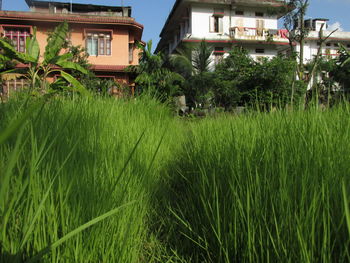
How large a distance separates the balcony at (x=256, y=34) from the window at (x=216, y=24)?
0.81m

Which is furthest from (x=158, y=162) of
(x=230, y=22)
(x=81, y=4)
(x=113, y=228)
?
(x=230, y=22)

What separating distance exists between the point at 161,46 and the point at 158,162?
1185 inches

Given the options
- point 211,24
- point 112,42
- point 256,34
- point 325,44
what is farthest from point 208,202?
point 325,44

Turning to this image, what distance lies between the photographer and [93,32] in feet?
47.9

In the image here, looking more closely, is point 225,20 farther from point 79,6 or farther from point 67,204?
point 67,204

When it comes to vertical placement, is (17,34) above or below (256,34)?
below

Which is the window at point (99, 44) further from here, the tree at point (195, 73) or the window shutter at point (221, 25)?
the window shutter at point (221, 25)

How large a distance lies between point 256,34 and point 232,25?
178cm

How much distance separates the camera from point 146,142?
7.73 ft

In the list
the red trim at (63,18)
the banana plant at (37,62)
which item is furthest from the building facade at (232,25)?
the banana plant at (37,62)

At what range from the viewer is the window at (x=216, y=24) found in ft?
67.2

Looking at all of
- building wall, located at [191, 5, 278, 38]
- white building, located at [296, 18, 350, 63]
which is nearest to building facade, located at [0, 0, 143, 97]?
building wall, located at [191, 5, 278, 38]

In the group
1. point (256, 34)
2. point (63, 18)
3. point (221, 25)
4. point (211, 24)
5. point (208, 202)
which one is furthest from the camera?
point (256, 34)

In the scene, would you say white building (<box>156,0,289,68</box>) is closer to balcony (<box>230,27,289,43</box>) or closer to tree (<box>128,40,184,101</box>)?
balcony (<box>230,27,289,43</box>)
